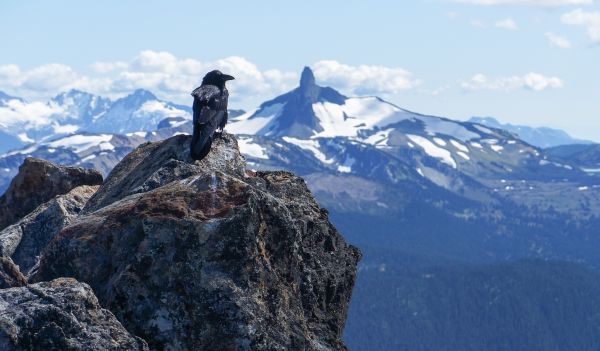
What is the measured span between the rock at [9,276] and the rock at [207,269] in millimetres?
254

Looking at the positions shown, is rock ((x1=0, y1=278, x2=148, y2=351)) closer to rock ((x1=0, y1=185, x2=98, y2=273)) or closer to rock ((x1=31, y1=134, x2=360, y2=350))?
rock ((x1=31, y1=134, x2=360, y2=350))

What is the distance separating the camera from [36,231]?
23.2 m

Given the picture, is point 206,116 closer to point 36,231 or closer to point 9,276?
point 36,231

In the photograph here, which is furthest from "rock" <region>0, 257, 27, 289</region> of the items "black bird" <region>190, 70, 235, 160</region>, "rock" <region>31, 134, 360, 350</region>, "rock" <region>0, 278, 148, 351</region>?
"black bird" <region>190, 70, 235, 160</region>

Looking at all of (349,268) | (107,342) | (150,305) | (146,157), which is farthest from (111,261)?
(146,157)

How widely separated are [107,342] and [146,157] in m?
9.97

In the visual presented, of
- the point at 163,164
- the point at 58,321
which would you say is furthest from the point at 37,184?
the point at 58,321

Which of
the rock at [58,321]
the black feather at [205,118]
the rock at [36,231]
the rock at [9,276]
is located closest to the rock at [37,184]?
the rock at [36,231]

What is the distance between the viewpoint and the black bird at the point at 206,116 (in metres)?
20.9

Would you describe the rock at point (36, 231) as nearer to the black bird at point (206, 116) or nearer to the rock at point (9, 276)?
the black bird at point (206, 116)

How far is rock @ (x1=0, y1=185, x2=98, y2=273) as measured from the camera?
22.6 meters

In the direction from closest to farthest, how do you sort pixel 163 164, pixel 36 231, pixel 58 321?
pixel 58 321 < pixel 163 164 < pixel 36 231

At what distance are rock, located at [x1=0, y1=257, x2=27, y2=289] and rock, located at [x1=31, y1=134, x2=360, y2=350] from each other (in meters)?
0.25

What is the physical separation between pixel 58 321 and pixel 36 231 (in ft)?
33.8
